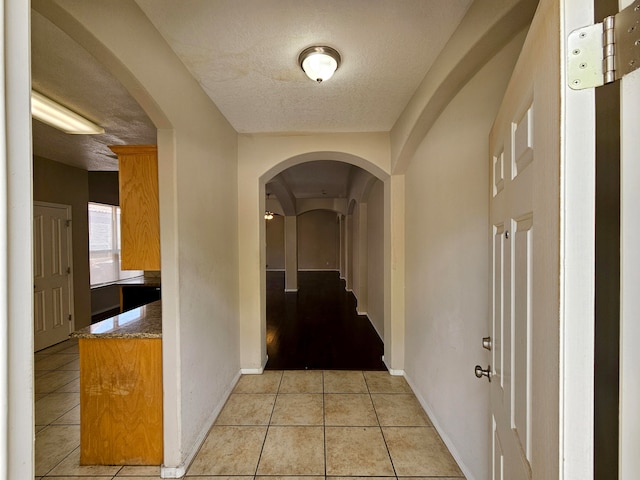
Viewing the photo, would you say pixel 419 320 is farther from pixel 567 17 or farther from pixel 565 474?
pixel 567 17

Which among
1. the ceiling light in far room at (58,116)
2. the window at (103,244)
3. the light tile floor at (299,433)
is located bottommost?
the light tile floor at (299,433)

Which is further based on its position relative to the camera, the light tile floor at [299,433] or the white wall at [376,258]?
the white wall at [376,258]

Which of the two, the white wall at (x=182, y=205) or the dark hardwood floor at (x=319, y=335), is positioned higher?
the white wall at (x=182, y=205)

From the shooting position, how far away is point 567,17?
1.66 feet

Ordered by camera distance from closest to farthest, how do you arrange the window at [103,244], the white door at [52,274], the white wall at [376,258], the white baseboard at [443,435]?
the white baseboard at [443,435], the white door at [52,274], the white wall at [376,258], the window at [103,244]

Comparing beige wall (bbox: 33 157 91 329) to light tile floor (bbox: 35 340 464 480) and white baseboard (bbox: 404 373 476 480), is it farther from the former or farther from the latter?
white baseboard (bbox: 404 373 476 480)

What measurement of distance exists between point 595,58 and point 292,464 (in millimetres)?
2299

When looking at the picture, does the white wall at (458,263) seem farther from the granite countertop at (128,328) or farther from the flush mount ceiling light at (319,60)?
the granite countertop at (128,328)

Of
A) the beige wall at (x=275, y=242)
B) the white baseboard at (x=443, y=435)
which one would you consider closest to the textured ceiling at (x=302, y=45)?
the white baseboard at (x=443, y=435)

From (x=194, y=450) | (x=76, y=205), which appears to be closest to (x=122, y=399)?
(x=194, y=450)

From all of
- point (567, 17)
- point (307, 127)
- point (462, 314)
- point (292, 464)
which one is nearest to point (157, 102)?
point (307, 127)

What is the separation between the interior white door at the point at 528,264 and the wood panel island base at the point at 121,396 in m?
1.83

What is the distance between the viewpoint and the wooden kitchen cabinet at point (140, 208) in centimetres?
181

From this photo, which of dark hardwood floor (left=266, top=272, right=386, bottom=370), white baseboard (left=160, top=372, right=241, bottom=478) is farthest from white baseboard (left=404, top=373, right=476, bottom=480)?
white baseboard (left=160, top=372, right=241, bottom=478)
